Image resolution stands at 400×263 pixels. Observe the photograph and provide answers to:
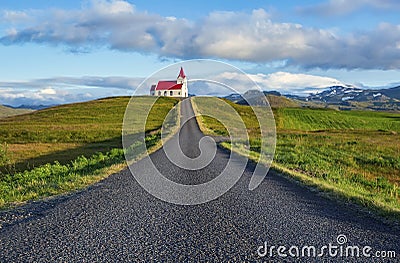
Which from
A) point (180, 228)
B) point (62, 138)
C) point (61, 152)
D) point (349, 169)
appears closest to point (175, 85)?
point (349, 169)

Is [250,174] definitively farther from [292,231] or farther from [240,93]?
[292,231]

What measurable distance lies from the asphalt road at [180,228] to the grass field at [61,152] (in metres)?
2.94

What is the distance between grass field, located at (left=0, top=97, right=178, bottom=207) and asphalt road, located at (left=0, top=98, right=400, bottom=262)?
116 inches

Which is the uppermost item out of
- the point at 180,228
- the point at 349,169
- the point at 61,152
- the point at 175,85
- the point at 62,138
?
the point at 175,85

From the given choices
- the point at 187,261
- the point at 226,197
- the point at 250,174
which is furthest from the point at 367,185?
the point at 187,261

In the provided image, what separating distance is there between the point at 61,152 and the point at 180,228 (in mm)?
38268

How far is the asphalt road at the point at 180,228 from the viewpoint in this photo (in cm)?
622

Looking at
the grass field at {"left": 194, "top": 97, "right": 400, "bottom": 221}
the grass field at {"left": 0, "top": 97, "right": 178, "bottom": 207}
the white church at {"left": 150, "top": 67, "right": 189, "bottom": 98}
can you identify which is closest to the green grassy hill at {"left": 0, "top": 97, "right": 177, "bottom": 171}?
the grass field at {"left": 0, "top": 97, "right": 178, "bottom": 207}

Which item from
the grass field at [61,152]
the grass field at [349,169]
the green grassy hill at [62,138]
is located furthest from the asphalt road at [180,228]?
the green grassy hill at [62,138]

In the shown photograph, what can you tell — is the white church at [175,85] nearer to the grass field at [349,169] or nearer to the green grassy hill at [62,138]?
the grass field at [349,169]

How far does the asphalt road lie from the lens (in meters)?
6.22

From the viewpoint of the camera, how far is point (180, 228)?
757 centimetres

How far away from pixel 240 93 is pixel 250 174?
519 cm

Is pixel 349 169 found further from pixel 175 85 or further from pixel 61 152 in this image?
pixel 61 152
